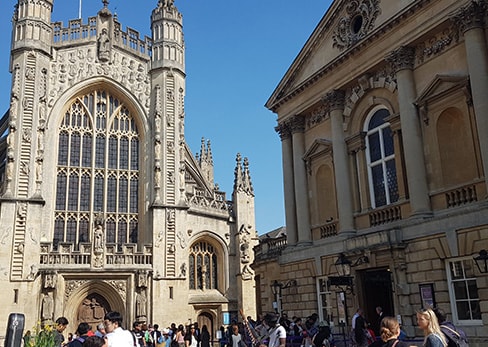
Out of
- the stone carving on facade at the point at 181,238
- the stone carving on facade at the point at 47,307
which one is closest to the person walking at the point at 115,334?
the stone carving on facade at the point at 47,307

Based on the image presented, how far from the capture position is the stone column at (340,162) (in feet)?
59.5

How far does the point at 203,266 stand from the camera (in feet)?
109

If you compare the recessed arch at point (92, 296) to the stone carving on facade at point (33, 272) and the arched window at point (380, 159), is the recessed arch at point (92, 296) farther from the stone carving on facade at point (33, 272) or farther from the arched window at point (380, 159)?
the arched window at point (380, 159)

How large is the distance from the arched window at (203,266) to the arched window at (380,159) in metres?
17.7

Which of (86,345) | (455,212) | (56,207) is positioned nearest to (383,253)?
(455,212)

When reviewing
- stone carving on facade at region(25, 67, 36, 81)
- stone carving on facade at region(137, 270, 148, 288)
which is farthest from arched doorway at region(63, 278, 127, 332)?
stone carving on facade at region(25, 67, 36, 81)

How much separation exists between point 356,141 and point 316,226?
378 centimetres

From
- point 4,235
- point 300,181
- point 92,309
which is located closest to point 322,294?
point 300,181

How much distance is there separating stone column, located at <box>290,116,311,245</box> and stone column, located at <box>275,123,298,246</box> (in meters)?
0.39

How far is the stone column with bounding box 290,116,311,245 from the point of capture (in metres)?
20.4

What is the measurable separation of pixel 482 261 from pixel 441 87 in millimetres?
5192

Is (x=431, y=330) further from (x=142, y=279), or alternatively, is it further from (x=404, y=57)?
(x=142, y=279)

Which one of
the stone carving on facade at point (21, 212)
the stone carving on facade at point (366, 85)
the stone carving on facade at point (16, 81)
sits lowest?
the stone carving on facade at point (21, 212)

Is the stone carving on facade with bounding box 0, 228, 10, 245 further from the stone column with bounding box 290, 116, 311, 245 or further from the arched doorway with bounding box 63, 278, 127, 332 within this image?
the stone column with bounding box 290, 116, 311, 245
